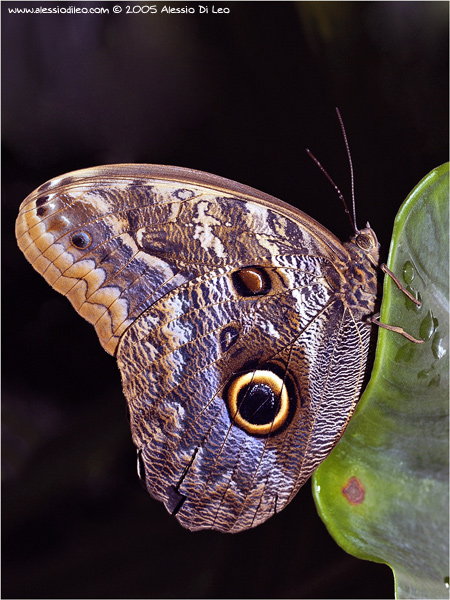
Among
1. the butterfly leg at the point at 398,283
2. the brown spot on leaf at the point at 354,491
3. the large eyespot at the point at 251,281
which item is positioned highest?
the butterfly leg at the point at 398,283

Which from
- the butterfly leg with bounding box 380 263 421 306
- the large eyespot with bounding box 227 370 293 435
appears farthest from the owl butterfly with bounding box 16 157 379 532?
the butterfly leg with bounding box 380 263 421 306

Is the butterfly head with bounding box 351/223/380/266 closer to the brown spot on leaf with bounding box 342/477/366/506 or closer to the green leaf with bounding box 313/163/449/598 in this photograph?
the green leaf with bounding box 313/163/449/598

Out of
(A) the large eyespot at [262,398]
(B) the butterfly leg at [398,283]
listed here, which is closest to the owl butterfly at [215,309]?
(A) the large eyespot at [262,398]

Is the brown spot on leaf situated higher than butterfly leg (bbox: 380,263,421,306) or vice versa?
butterfly leg (bbox: 380,263,421,306)

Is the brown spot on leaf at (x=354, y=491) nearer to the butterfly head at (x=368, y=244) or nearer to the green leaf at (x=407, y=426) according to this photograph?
the green leaf at (x=407, y=426)

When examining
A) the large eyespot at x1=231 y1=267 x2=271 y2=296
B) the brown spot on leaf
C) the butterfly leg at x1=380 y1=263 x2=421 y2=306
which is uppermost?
the butterfly leg at x1=380 y1=263 x2=421 y2=306

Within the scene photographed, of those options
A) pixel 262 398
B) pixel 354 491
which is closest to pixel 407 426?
pixel 354 491

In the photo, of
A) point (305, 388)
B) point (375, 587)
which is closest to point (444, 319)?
point (305, 388)

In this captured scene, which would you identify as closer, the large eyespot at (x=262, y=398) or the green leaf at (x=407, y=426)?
the green leaf at (x=407, y=426)
